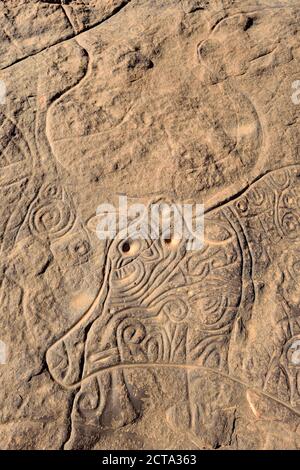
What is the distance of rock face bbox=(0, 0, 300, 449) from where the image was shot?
105 inches

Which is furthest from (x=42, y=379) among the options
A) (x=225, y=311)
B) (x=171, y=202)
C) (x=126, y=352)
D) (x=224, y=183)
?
(x=224, y=183)

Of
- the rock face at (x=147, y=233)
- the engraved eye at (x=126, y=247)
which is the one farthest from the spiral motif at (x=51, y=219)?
the engraved eye at (x=126, y=247)

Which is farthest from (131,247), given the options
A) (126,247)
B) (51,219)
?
(51,219)

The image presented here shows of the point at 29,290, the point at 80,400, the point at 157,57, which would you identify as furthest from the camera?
the point at 157,57

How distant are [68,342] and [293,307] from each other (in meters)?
1.22

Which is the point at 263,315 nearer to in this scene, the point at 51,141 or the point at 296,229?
the point at 296,229

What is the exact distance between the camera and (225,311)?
2.86 m

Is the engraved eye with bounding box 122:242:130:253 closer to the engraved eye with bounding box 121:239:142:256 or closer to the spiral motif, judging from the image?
the engraved eye with bounding box 121:239:142:256

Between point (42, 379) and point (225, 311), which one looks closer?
point (42, 379)

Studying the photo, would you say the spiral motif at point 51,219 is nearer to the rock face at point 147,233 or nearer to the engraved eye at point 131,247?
the rock face at point 147,233

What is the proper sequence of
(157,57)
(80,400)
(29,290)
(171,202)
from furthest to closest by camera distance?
1. (157,57)
2. (171,202)
3. (29,290)
4. (80,400)

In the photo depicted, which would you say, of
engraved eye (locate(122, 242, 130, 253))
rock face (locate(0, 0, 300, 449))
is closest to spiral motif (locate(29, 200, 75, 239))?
rock face (locate(0, 0, 300, 449))

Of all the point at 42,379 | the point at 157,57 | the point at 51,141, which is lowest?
the point at 42,379

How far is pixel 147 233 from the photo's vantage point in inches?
118
